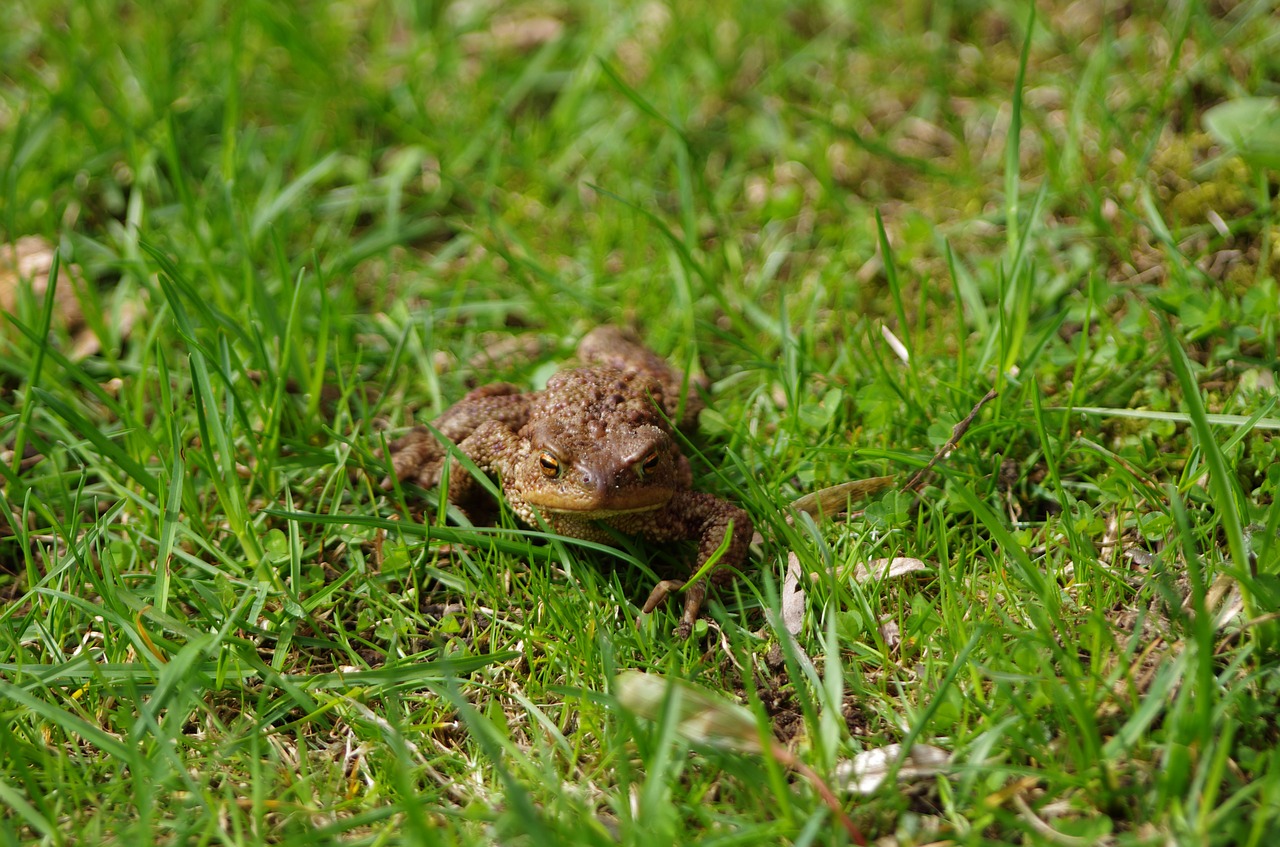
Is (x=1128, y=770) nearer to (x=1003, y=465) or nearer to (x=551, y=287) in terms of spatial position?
(x=1003, y=465)

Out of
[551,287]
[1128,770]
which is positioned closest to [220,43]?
[551,287]

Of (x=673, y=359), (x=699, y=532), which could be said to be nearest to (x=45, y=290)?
(x=673, y=359)

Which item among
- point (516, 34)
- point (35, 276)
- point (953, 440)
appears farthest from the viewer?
point (516, 34)

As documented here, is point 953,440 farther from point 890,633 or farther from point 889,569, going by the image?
point 890,633

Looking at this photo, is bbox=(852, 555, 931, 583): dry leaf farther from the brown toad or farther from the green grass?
the brown toad

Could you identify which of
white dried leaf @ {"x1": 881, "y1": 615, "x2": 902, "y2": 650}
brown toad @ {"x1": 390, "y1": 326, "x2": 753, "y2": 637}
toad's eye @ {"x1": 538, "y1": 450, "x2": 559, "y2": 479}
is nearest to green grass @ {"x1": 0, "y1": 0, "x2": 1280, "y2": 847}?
white dried leaf @ {"x1": 881, "y1": 615, "x2": 902, "y2": 650}

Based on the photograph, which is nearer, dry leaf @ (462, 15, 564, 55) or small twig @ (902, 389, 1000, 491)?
small twig @ (902, 389, 1000, 491)

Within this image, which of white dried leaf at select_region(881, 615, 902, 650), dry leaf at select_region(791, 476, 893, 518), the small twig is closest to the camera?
white dried leaf at select_region(881, 615, 902, 650)
